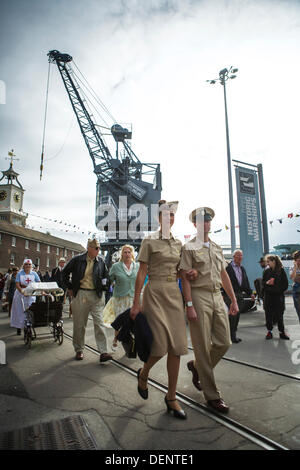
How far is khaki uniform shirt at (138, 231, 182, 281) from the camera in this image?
123 inches

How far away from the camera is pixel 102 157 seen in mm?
36906

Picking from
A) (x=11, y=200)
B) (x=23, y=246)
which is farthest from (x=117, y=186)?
(x=11, y=200)

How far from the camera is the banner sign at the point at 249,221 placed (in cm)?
1412

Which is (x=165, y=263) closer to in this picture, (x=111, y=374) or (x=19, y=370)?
(x=111, y=374)

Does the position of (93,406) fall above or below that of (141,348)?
below

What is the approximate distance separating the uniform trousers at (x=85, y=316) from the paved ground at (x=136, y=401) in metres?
0.30

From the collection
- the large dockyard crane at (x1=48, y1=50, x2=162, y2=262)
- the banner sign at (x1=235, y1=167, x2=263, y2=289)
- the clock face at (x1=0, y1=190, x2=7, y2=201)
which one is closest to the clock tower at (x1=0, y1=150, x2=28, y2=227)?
the clock face at (x1=0, y1=190, x2=7, y2=201)

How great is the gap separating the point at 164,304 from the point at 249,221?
41.6 ft

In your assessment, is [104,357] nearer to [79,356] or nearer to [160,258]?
[79,356]

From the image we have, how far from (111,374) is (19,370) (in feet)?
4.70

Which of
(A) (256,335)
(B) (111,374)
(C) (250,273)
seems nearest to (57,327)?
(B) (111,374)

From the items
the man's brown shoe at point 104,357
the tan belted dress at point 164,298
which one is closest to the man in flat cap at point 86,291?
the man's brown shoe at point 104,357

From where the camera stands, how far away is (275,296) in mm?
6633

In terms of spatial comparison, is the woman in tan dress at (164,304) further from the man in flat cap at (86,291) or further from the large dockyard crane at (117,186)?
the large dockyard crane at (117,186)
